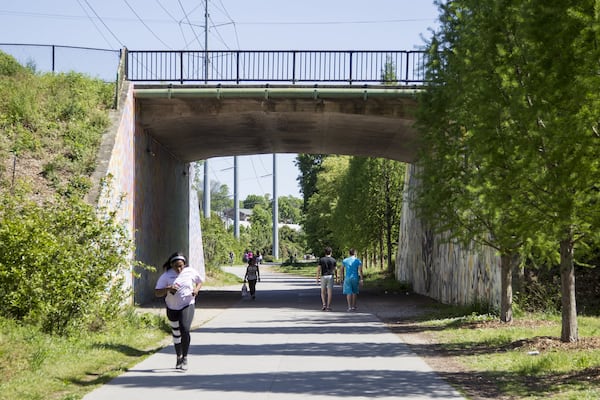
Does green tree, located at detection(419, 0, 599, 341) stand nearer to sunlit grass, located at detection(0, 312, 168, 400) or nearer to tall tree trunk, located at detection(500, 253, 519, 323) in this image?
tall tree trunk, located at detection(500, 253, 519, 323)

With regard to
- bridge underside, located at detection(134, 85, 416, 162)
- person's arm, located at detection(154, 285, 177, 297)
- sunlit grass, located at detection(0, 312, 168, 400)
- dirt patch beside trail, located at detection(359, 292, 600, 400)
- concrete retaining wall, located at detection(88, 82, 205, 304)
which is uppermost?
bridge underside, located at detection(134, 85, 416, 162)

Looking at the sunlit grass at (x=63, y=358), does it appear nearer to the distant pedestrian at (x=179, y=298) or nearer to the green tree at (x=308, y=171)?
the distant pedestrian at (x=179, y=298)

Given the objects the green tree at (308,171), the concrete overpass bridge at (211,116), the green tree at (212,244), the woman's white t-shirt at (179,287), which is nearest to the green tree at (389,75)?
the concrete overpass bridge at (211,116)

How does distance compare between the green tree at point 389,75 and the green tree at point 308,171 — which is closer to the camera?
the green tree at point 389,75

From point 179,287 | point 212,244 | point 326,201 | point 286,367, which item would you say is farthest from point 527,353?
point 326,201

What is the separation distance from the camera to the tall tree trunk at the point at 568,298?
577 inches

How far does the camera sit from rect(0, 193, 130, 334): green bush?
14867 mm

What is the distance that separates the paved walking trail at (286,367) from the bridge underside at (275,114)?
7.74 m

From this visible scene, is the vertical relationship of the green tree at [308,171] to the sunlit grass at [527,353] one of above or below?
above

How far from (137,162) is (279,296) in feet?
33.4

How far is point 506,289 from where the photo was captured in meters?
19.8

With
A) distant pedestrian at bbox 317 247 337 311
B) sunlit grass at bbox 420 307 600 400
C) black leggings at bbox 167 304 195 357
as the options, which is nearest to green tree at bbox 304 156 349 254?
distant pedestrian at bbox 317 247 337 311

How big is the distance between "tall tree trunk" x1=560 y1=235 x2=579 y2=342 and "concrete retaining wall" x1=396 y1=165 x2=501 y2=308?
532 centimetres

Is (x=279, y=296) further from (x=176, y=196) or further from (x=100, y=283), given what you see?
(x=100, y=283)
